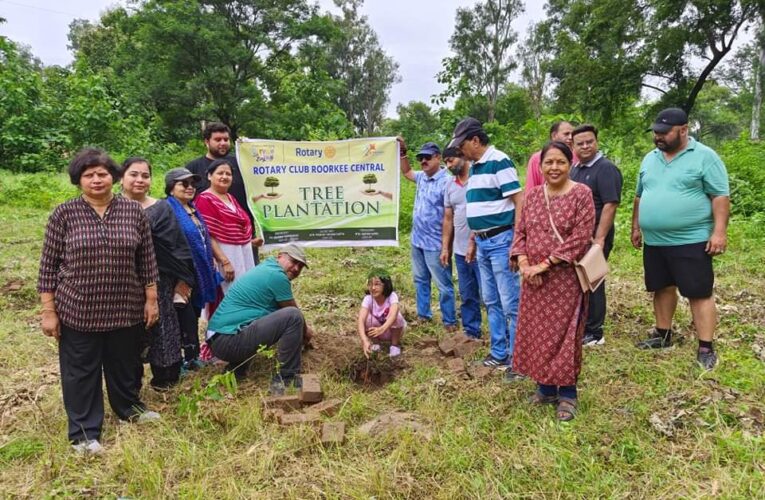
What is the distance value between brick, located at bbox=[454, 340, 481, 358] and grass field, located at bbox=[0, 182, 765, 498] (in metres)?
0.19

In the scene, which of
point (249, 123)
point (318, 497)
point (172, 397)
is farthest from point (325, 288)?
point (249, 123)

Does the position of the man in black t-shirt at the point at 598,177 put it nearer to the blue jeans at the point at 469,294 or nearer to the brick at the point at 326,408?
the blue jeans at the point at 469,294

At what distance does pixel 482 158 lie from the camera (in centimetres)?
369

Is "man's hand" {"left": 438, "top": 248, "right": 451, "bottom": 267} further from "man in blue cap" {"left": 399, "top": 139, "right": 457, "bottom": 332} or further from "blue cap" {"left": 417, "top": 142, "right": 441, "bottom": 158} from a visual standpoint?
"blue cap" {"left": 417, "top": 142, "right": 441, "bottom": 158}

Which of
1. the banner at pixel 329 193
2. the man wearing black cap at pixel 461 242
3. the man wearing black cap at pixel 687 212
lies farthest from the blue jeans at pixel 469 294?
the man wearing black cap at pixel 687 212

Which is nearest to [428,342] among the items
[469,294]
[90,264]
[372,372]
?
[469,294]

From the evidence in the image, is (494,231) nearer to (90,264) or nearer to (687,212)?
(687,212)

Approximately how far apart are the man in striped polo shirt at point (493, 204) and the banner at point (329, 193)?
1.66 m

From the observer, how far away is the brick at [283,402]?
3.33 meters

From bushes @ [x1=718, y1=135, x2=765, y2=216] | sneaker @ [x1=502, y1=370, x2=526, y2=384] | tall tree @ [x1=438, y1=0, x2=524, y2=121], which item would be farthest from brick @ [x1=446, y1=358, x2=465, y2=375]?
tall tree @ [x1=438, y1=0, x2=524, y2=121]

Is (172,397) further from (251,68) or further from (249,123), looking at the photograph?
(251,68)

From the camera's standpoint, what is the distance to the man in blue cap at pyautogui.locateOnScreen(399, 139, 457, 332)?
4.66 m

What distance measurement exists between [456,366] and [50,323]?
267 cm

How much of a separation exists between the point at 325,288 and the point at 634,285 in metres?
3.66
